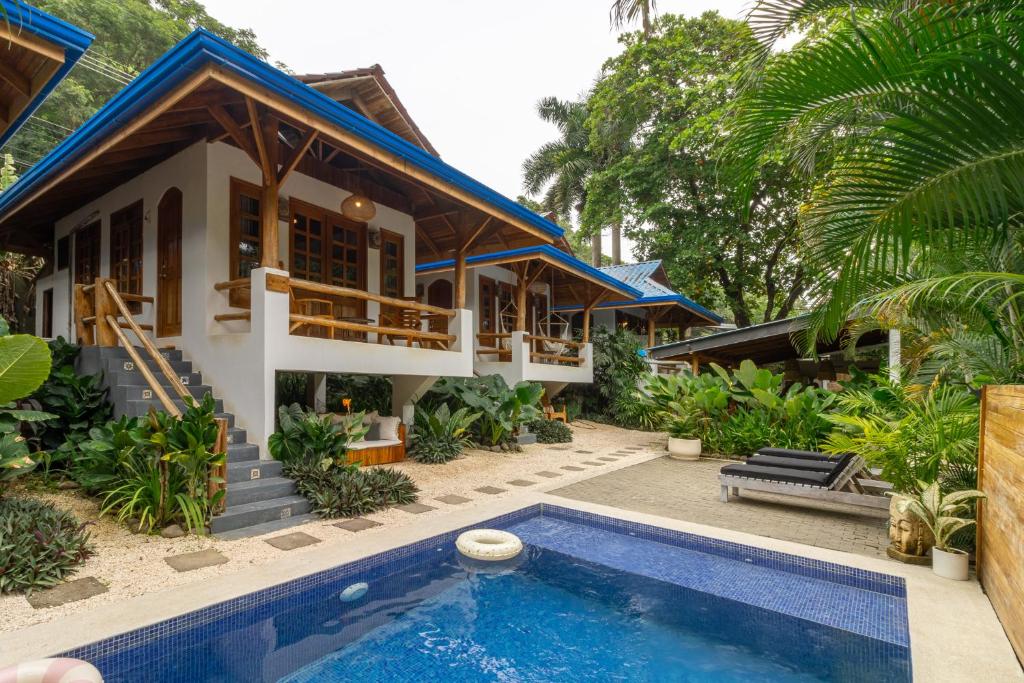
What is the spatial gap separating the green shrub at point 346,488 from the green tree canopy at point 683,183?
579 inches

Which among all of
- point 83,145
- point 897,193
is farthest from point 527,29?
point 897,193

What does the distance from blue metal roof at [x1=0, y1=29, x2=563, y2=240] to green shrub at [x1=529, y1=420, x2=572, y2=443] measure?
5862mm

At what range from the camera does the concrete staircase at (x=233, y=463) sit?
16.7ft

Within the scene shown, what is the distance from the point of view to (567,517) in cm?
595

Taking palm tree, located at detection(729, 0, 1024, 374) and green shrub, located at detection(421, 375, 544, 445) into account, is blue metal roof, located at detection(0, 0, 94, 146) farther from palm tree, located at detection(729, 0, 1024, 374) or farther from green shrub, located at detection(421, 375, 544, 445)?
green shrub, located at detection(421, 375, 544, 445)

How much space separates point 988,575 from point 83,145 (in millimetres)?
9946

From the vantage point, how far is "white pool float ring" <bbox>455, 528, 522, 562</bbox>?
15.2 ft

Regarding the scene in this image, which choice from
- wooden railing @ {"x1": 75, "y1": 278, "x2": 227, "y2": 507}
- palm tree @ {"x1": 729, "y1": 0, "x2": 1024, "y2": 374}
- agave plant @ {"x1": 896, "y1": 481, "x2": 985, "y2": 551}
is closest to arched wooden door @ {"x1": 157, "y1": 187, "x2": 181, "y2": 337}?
wooden railing @ {"x1": 75, "y1": 278, "x2": 227, "y2": 507}

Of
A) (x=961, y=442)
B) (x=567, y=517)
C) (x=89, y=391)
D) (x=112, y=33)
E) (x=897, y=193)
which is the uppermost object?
(x=112, y=33)

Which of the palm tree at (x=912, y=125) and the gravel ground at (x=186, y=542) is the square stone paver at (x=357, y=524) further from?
the palm tree at (x=912, y=125)

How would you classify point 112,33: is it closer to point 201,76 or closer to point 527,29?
point 527,29

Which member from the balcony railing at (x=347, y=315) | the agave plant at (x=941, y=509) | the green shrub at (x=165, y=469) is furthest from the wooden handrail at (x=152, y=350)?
the agave plant at (x=941, y=509)

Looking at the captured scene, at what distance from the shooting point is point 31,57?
4.64 meters

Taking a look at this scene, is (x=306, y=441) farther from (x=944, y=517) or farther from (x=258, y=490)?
(x=944, y=517)
